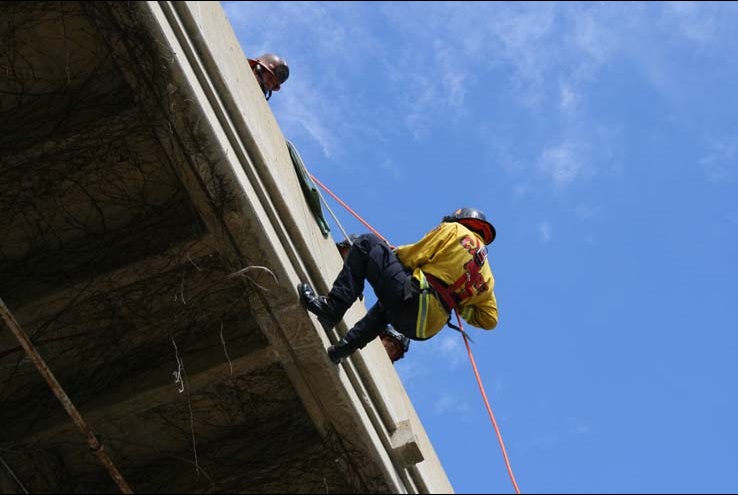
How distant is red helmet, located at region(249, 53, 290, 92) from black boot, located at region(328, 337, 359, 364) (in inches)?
177

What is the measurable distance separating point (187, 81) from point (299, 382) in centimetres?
197

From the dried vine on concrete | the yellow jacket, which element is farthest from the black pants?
the dried vine on concrete

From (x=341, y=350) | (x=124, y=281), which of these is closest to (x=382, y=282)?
(x=341, y=350)

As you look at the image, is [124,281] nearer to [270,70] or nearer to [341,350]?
[341,350]

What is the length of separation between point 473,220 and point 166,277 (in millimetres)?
2205

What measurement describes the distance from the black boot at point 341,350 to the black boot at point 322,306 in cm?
13

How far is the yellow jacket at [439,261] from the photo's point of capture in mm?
7176

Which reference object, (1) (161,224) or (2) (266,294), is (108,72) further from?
(2) (266,294)

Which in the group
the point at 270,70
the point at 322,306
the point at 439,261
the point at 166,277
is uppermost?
the point at 270,70

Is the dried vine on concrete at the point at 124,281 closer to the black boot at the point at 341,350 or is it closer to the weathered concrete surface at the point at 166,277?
the weathered concrete surface at the point at 166,277

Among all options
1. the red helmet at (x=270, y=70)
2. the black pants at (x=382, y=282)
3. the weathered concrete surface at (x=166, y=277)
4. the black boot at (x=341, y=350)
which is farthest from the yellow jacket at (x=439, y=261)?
the red helmet at (x=270, y=70)

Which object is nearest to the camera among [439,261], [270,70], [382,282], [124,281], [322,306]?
[322,306]

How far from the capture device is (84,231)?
6.94 m

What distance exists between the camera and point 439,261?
7297mm
